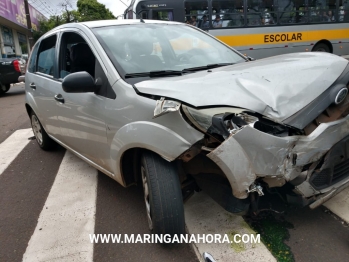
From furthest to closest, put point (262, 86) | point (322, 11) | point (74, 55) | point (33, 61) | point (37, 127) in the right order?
point (322, 11)
point (37, 127)
point (33, 61)
point (74, 55)
point (262, 86)

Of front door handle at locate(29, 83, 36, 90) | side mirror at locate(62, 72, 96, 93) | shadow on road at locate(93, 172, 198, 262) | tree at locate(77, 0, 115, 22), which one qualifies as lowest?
shadow on road at locate(93, 172, 198, 262)

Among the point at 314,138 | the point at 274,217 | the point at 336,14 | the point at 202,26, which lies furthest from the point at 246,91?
the point at 336,14

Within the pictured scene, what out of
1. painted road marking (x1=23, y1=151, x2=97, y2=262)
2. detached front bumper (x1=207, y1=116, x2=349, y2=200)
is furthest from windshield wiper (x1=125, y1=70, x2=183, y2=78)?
painted road marking (x1=23, y1=151, x2=97, y2=262)

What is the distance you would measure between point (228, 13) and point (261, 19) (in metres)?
1.31

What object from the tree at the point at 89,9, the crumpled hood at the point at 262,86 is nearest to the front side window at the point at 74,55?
the crumpled hood at the point at 262,86

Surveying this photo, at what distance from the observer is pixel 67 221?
3090mm

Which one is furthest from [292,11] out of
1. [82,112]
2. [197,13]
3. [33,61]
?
[82,112]

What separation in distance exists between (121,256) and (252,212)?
1.08 meters

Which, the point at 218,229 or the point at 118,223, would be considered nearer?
the point at 218,229

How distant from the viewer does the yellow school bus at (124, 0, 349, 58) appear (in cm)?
1156

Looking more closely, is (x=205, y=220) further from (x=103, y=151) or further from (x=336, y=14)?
(x=336, y=14)

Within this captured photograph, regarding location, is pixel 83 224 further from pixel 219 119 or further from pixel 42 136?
pixel 42 136

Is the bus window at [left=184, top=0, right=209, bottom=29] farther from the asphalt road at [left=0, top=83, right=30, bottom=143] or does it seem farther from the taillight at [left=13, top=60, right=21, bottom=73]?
the taillight at [left=13, top=60, right=21, bottom=73]

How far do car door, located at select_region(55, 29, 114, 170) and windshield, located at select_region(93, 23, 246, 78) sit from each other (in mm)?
212
